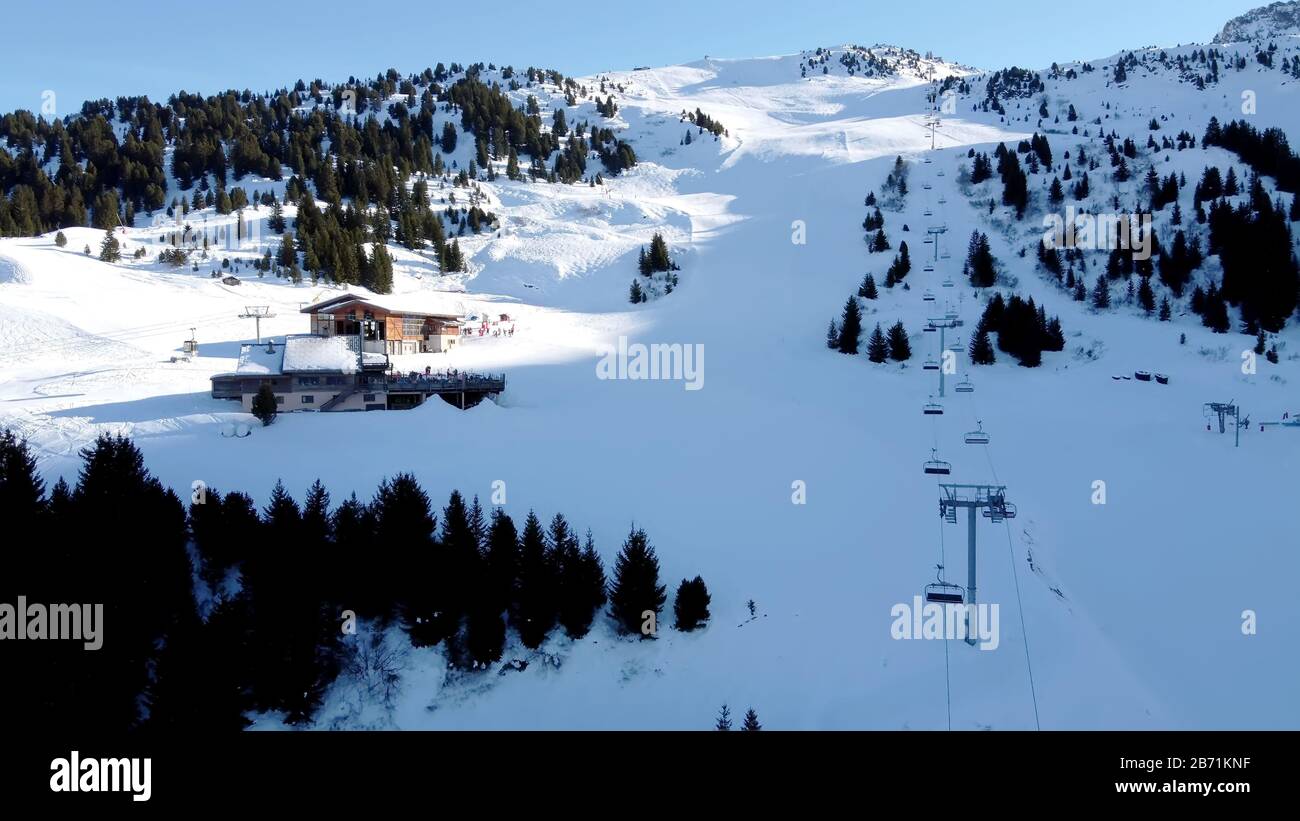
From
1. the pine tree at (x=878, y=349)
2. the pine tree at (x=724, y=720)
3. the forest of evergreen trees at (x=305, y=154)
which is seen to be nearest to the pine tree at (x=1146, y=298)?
the pine tree at (x=878, y=349)

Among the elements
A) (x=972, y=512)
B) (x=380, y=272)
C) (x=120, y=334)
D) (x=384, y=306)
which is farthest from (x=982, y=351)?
(x=120, y=334)

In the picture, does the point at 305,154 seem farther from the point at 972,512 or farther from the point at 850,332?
the point at 972,512

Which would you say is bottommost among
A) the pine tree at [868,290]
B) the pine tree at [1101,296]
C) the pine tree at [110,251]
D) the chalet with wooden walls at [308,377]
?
the chalet with wooden walls at [308,377]

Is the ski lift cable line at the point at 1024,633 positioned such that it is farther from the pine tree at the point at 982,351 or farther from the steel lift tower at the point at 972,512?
the pine tree at the point at 982,351

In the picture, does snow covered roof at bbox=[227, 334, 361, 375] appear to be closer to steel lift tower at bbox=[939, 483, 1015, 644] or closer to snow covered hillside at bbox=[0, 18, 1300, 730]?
snow covered hillside at bbox=[0, 18, 1300, 730]

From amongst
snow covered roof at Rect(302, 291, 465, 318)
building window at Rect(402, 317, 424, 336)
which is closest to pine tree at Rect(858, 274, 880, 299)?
snow covered roof at Rect(302, 291, 465, 318)
